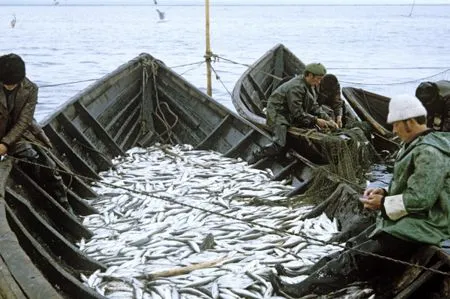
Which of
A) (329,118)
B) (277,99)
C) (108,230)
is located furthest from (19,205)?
(329,118)

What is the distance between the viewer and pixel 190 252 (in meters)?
6.62

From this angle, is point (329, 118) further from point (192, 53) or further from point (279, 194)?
point (192, 53)

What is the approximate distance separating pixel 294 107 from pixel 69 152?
12.9 feet

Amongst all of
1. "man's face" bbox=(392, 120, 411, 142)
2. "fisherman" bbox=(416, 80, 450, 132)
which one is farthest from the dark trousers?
"fisherman" bbox=(416, 80, 450, 132)

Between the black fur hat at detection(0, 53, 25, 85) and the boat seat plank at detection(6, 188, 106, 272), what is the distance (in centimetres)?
132

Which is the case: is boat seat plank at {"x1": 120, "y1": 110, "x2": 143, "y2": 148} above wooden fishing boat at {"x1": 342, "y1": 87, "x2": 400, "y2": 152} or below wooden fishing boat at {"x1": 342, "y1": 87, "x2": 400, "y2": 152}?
below

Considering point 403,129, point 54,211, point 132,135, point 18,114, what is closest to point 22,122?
point 18,114

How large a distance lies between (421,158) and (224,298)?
2583 millimetres

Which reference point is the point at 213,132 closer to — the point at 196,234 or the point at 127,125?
the point at 127,125

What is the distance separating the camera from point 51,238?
5.95 metres

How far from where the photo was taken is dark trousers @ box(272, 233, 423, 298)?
463 cm

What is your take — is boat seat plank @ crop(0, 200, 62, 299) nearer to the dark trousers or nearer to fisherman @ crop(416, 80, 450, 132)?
the dark trousers

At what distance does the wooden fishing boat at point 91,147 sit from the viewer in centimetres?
456

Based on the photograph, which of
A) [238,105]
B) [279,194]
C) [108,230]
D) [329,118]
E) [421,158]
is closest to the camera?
[421,158]
